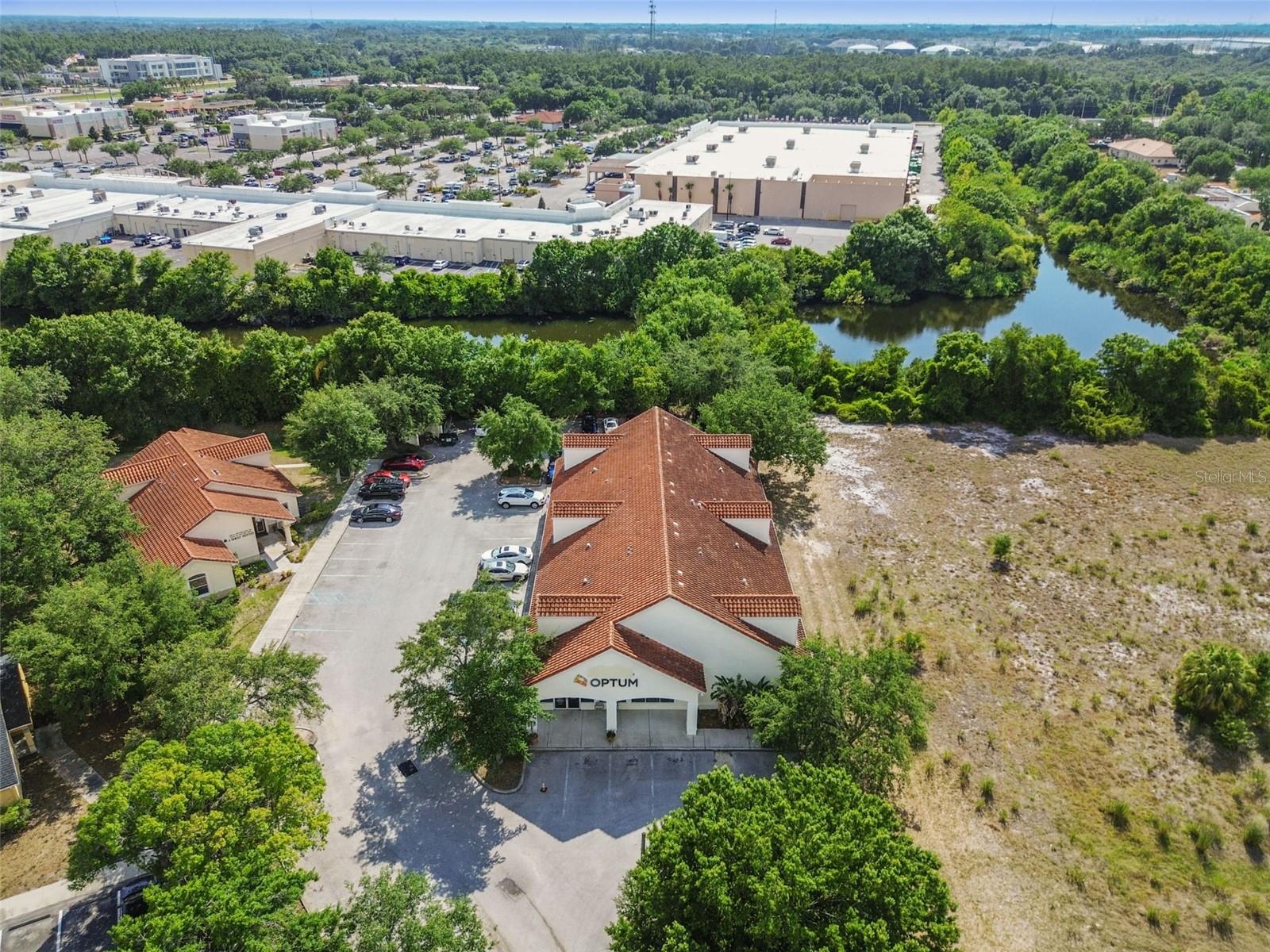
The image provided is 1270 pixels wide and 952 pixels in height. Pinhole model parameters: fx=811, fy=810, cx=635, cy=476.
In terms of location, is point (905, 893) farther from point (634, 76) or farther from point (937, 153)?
point (634, 76)

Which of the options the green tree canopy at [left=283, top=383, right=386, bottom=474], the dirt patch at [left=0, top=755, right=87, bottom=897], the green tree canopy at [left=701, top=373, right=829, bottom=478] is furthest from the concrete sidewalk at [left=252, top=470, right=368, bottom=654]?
the green tree canopy at [left=701, top=373, right=829, bottom=478]

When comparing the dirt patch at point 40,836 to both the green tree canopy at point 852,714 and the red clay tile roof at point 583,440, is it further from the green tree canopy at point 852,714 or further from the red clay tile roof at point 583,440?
the red clay tile roof at point 583,440

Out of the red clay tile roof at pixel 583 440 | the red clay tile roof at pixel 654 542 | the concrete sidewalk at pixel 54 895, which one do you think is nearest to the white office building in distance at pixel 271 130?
the red clay tile roof at pixel 583 440

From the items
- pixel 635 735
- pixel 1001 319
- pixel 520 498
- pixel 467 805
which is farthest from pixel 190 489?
pixel 1001 319

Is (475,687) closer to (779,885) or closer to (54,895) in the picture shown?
(779,885)

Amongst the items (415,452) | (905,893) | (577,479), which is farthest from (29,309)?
(905,893)
